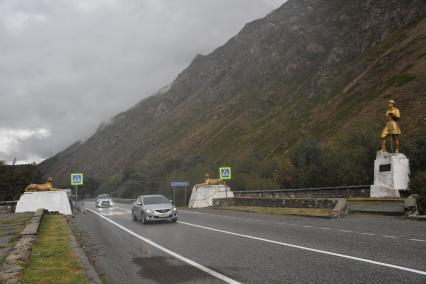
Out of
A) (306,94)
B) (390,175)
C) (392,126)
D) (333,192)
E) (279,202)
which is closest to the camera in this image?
(390,175)

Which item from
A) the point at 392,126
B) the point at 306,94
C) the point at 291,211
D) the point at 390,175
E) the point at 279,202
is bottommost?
the point at 291,211

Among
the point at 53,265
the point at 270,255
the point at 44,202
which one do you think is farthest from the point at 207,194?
the point at 53,265

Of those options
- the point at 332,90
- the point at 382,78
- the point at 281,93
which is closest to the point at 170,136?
the point at 281,93

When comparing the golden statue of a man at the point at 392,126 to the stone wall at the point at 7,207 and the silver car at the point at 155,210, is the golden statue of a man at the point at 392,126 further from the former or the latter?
the stone wall at the point at 7,207

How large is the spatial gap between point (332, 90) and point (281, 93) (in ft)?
98.7

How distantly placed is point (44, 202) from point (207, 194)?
1380 centimetres

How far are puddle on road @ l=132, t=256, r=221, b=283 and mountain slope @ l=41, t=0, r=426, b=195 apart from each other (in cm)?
5492

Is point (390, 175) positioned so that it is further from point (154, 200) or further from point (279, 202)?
point (154, 200)

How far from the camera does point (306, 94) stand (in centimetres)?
14112

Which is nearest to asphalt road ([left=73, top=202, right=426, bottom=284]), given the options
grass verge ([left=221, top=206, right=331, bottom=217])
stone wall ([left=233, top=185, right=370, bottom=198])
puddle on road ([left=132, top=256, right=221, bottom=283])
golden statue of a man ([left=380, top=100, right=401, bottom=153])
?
puddle on road ([left=132, top=256, right=221, bottom=283])

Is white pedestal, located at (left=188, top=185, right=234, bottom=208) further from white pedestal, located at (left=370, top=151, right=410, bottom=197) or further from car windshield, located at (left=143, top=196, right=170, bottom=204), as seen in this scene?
car windshield, located at (left=143, top=196, right=170, bottom=204)

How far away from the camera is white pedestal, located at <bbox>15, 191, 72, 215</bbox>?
2844 cm

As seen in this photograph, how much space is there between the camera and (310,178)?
169ft

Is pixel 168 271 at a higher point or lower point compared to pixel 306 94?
lower
